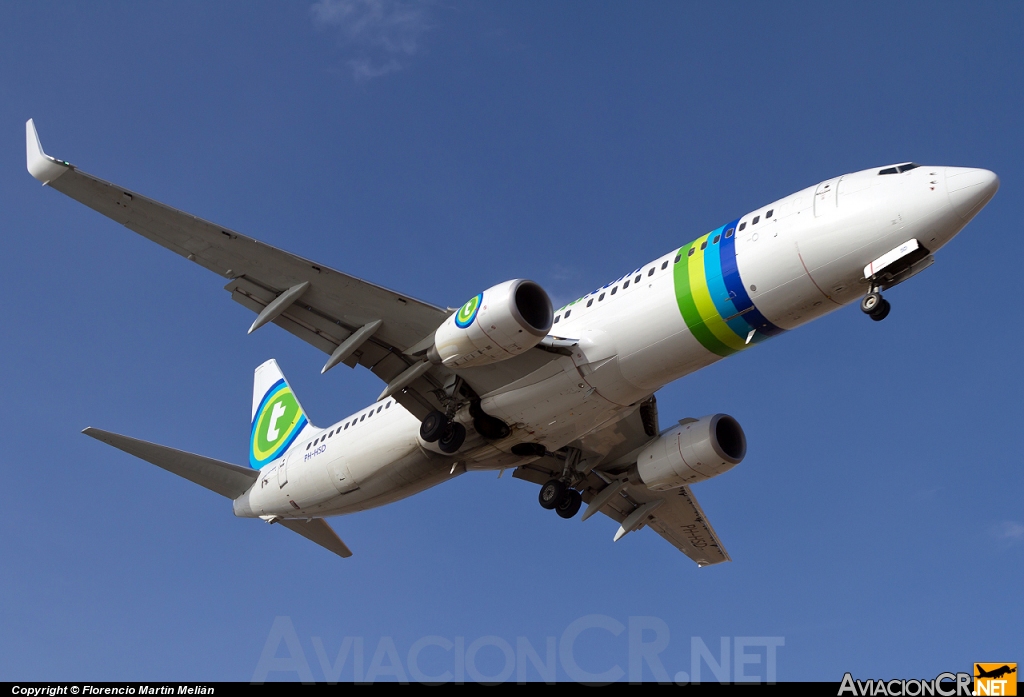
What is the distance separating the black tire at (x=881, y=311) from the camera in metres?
19.5

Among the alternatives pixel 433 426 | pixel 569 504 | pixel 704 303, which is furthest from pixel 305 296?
pixel 569 504

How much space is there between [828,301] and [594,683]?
31.6ft

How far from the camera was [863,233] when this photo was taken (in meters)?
19.5

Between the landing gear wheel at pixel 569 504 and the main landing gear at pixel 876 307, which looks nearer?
the main landing gear at pixel 876 307

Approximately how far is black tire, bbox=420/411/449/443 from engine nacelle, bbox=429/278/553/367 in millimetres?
2367

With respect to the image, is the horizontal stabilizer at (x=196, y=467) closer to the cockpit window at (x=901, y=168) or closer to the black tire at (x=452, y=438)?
the black tire at (x=452, y=438)

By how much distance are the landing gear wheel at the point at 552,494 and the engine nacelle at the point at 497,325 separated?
23.1 ft

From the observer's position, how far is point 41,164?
20188 mm

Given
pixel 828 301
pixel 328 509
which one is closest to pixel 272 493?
pixel 328 509

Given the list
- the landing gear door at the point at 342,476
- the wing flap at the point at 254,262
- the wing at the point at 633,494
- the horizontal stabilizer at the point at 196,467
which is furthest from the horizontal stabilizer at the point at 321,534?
the wing flap at the point at 254,262

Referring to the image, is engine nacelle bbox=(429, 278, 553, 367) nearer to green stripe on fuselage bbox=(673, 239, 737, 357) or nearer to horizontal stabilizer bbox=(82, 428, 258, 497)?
green stripe on fuselage bbox=(673, 239, 737, 357)

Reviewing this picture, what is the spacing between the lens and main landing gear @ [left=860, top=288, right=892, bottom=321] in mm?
19453

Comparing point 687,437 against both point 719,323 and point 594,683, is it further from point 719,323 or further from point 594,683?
point 594,683

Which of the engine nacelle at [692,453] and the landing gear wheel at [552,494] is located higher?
the engine nacelle at [692,453]
